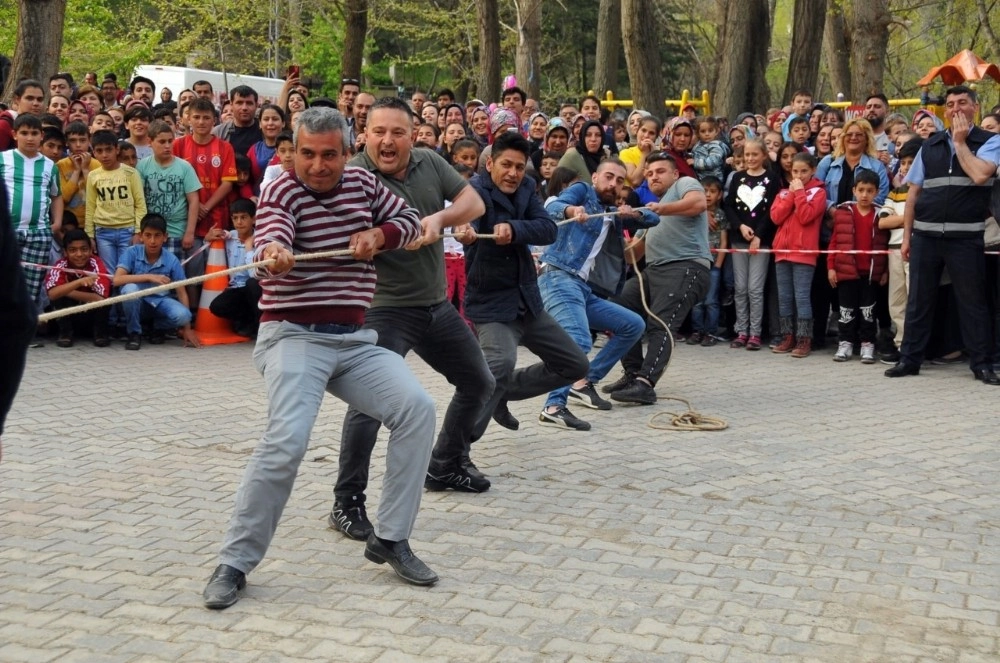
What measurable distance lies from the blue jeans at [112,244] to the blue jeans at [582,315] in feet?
15.1

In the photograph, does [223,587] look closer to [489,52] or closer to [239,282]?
[239,282]

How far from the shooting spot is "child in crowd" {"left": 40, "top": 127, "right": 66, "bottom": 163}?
37.2 ft

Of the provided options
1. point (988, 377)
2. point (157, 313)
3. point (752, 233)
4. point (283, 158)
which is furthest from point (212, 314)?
point (988, 377)

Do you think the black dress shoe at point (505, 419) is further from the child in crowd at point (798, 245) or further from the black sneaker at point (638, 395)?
the child in crowd at point (798, 245)

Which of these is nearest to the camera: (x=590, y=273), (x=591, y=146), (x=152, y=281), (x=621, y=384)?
(x=590, y=273)

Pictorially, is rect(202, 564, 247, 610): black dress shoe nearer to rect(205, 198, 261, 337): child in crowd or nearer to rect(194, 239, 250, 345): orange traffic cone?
rect(205, 198, 261, 337): child in crowd

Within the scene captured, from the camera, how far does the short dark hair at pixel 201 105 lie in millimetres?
12156

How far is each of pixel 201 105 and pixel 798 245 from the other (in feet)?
18.9

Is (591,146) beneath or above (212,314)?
above

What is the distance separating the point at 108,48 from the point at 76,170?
81.5 feet

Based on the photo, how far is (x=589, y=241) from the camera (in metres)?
8.70

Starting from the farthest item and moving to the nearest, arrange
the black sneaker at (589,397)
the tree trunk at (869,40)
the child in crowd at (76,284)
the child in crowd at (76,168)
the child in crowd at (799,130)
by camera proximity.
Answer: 1. the tree trunk at (869,40)
2. the child in crowd at (799,130)
3. the child in crowd at (76,168)
4. the child in crowd at (76,284)
5. the black sneaker at (589,397)

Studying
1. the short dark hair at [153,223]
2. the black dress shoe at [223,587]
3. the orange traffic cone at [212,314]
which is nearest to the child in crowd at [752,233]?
the orange traffic cone at [212,314]

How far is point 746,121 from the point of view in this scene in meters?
15.2
